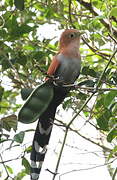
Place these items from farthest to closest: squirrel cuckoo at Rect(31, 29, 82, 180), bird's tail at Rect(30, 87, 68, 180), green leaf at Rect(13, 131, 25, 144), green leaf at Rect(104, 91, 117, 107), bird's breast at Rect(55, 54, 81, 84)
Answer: bird's breast at Rect(55, 54, 81, 84)
squirrel cuckoo at Rect(31, 29, 82, 180)
bird's tail at Rect(30, 87, 68, 180)
green leaf at Rect(13, 131, 25, 144)
green leaf at Rect(104, 91, 117, 107)

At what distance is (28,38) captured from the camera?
267 cm

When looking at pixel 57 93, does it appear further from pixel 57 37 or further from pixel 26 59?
pixel 57 37

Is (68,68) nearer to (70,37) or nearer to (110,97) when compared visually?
(70,37)

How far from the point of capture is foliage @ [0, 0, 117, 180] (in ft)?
5.65

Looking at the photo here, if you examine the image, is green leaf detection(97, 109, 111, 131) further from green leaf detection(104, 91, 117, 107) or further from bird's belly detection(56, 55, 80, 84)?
bird's belly detection(56, 55, 80, 84)

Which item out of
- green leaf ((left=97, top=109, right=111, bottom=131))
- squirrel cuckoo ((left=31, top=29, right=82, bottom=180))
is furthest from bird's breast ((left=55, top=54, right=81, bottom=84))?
green leaf ((left=97, top=109, right=111, bottom=131))

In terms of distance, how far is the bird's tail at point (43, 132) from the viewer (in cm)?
215

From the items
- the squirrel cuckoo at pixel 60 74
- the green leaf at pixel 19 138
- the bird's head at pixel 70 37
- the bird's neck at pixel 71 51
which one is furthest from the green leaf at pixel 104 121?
the bird's head at pixel 70 37

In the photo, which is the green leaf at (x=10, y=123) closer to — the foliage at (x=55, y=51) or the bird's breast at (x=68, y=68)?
the foliage at (x=55, y=51)

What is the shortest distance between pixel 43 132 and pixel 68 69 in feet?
1.30

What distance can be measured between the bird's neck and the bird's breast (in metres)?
0.03

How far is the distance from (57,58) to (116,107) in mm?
711

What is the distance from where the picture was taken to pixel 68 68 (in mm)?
2422

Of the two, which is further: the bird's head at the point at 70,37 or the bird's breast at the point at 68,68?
the bird's head at the point at 70,37
